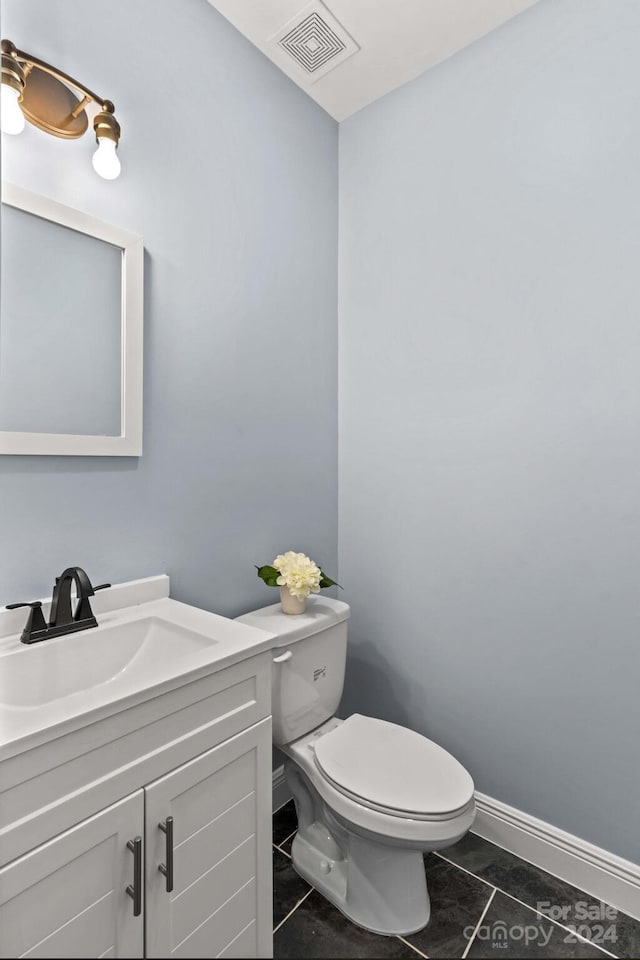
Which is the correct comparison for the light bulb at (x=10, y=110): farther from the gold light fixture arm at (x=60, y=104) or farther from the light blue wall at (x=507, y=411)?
the light blue wall at (x=507, y=411)

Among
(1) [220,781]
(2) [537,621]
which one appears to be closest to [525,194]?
(2) [537,621]

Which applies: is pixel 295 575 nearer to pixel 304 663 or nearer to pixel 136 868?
pixel 304 663

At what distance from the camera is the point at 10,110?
0.82 metres

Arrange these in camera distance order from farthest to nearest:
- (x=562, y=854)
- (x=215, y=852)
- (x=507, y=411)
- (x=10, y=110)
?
(x=507, y=411), (x=562, y=854), (x=10, y=110), (x=215, y=852)

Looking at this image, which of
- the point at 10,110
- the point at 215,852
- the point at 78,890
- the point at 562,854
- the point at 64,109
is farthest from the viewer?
the point at 562,854

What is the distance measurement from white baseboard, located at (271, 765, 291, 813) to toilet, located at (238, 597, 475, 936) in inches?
6.6

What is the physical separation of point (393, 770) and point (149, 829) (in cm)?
70

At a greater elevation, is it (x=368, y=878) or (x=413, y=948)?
(x=413, y=948)

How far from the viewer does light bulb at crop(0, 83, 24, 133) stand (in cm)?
77

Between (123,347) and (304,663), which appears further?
(304,663)

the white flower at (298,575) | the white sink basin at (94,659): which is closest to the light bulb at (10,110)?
the white sink basin at (94,659)

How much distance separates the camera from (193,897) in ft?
1.98

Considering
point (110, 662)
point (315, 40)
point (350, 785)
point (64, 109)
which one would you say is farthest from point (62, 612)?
point (315, 40)

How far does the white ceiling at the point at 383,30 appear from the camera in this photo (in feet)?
4.91
